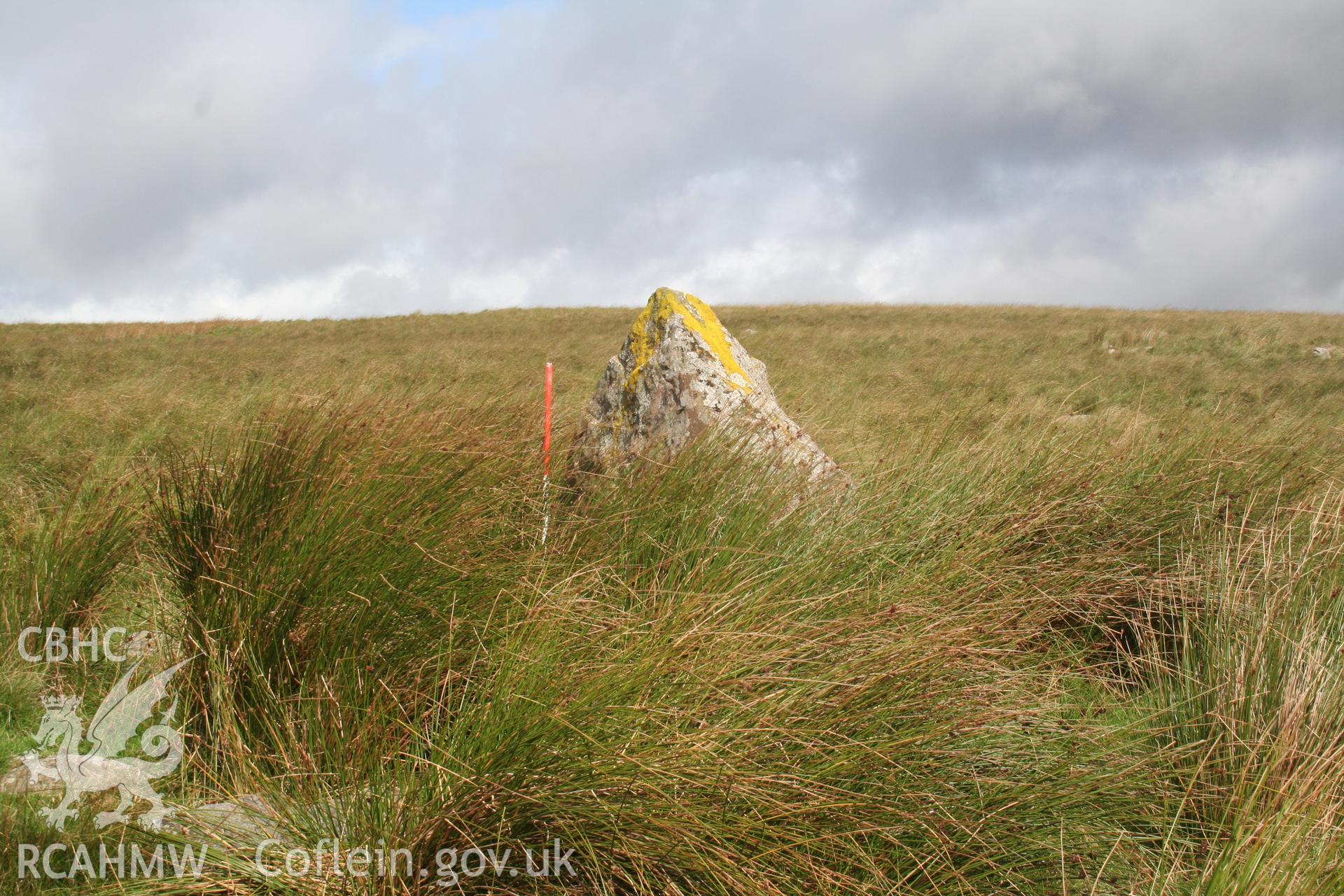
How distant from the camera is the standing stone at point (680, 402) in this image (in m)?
4.00

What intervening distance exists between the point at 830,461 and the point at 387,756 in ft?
8.70

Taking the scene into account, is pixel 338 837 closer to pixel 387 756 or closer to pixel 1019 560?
pixel 387 756

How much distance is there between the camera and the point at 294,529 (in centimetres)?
268

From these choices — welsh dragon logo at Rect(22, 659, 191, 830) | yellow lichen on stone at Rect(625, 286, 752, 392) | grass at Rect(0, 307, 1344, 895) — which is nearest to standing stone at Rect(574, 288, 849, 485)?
A: yellow lichen on stone at Rect(625, 286, 752, 392)

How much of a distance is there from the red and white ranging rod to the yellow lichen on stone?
0.50m

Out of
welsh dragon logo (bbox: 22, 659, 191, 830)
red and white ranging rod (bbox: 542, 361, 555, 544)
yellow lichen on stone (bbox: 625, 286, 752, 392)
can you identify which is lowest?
welsh dragon logo (bbox: 22, 659, 191, 830)

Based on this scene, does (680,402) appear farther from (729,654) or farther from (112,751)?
(112,751)

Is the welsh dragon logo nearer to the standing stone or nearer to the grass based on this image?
the grass

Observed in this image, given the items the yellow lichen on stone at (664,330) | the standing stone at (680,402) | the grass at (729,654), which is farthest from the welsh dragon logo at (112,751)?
the yellow lichen on stone at (664,330)

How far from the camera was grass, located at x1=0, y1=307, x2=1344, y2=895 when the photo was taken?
1921 mm

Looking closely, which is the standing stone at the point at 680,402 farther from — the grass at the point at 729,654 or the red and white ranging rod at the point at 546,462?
the grass at the point at 729,654

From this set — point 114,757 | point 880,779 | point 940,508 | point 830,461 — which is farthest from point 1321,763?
point 114,757

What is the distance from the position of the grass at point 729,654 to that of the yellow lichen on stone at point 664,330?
0.69m

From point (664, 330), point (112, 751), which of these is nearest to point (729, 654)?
point (112, 751)
